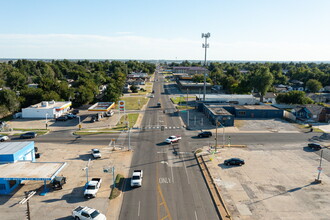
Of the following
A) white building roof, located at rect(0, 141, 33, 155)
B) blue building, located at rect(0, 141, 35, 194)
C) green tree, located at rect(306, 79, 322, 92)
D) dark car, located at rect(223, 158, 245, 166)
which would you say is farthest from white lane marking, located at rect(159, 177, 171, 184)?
green tree, located at rect(306, 79, 322, 92)

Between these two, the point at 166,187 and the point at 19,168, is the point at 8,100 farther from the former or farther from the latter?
the point at 166,187

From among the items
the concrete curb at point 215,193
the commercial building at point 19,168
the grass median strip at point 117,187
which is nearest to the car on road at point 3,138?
the commercial building at point 19,168

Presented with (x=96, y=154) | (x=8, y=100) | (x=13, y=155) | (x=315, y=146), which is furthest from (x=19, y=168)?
(x=315, y=146)

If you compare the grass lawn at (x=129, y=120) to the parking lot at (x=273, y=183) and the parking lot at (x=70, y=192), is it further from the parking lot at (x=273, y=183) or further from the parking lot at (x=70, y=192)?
the parking lot at (x=273, y=183)

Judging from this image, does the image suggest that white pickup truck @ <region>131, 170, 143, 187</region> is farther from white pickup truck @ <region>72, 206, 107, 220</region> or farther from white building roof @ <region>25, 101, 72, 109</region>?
white building roof @ <region>25, 101, 72, 109</region>

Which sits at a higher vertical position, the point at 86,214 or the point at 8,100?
the point at 8,100
